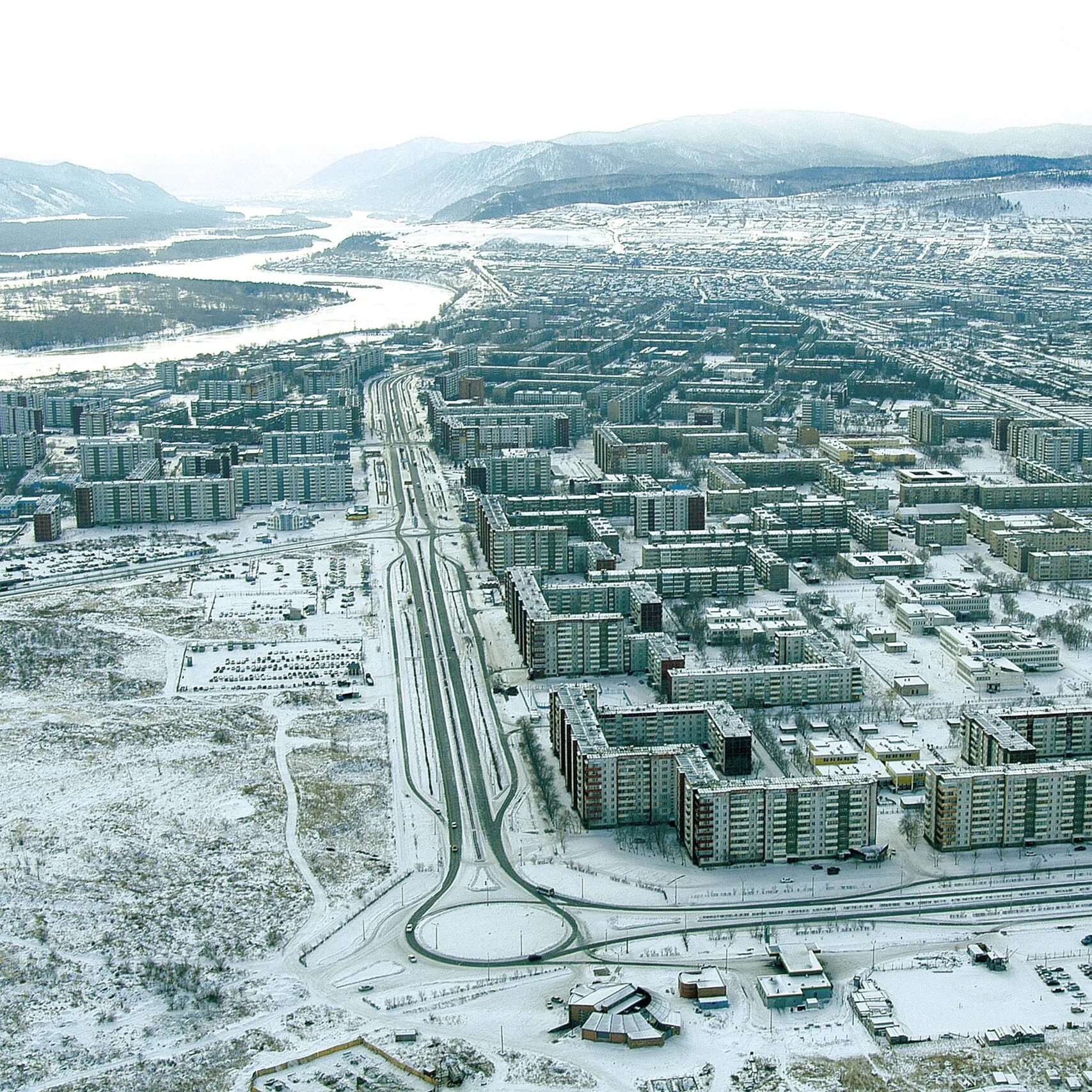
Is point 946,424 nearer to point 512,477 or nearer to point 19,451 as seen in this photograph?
point 512,477

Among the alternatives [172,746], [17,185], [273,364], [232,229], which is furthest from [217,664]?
[17,185]

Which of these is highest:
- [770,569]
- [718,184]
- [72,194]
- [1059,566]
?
[72,194]

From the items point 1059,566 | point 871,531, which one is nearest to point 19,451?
point 871,531

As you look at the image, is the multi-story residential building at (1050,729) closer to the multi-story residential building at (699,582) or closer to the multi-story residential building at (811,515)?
the multi-story residential building at (699,582)

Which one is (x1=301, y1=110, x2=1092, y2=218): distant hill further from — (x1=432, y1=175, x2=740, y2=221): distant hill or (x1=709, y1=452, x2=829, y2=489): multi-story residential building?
(x1=709, y1=452, x2=829, y2=489): multi-story residential building

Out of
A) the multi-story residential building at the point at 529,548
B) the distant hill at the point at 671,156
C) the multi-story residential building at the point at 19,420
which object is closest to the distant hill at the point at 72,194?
the distant hill at the point at 671,156

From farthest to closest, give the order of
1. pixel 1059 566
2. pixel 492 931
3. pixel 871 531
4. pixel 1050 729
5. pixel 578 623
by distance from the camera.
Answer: pixel 871 531 → pixel 1059 566 → pixel 578 623 → pixel 1050 729 → pixel 492 931

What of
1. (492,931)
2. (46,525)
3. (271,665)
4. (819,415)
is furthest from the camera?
(819,415)
